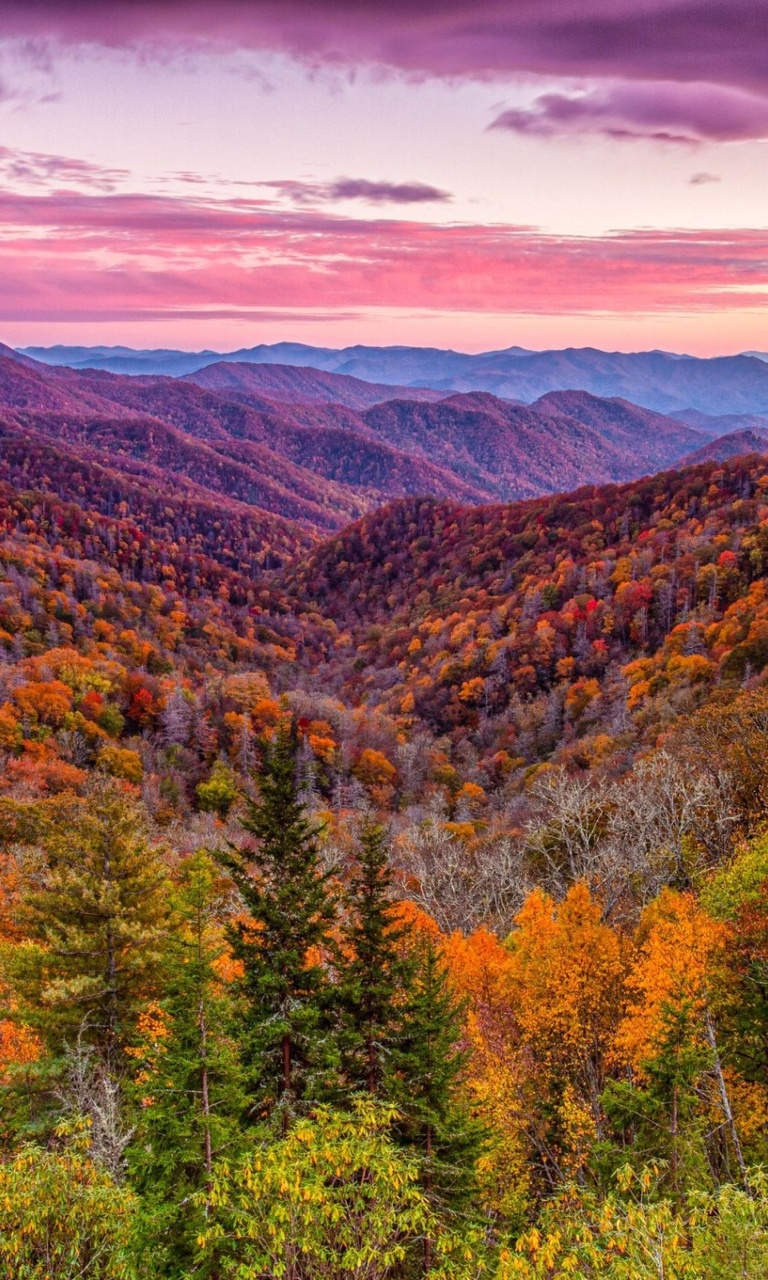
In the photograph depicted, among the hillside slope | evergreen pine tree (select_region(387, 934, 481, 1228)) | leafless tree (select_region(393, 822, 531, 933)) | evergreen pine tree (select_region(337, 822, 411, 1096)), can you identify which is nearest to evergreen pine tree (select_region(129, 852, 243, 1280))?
evergreen pine tree (select_region(337, 822, 411, 1096))

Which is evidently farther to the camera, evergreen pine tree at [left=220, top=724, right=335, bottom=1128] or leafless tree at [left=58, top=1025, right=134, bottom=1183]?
evergreen pine tree at [left=220, top=724, right=335, bottom=1128]

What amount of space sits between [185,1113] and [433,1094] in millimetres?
5561

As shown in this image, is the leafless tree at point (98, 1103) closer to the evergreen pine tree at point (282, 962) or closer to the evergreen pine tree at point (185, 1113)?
the evergreen pine tree at point (185, 1113)

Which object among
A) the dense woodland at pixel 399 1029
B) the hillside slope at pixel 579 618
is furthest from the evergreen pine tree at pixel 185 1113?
the hillside slope at pixel 579 618

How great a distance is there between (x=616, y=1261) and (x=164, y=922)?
1869 centimetres

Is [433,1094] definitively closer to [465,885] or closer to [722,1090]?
[722,1090]

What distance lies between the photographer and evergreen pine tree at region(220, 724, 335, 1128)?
17969mm

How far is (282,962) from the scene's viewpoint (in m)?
18.6

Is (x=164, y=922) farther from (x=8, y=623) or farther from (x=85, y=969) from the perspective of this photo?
(x=8, y=623)

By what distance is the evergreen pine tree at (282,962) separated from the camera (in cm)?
1797

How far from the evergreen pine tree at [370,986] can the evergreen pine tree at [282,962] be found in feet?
1.75

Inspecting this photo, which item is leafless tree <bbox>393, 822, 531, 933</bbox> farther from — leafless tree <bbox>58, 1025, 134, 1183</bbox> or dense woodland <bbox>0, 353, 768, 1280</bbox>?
leafless tree <bbox>58, 1025, 134, 1183</bbox>

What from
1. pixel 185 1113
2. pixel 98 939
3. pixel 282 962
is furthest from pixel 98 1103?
pixel 185 1113

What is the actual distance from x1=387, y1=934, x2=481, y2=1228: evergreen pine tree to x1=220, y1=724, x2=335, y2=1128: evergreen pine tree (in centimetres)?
175
